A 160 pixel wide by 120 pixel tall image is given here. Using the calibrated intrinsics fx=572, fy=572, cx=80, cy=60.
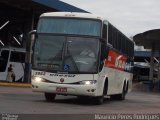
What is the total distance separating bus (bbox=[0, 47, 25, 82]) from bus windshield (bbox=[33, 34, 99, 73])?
22440mm

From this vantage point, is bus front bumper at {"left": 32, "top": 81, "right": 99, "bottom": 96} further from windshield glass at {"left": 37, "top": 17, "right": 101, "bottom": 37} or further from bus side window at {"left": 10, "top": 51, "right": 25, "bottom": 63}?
bus side window at {"left": 10, "top": 51, "right": 25, "bottom": 63}

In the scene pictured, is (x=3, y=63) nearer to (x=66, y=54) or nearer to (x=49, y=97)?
(x=49, y=97)

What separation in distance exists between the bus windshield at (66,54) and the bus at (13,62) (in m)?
22.4

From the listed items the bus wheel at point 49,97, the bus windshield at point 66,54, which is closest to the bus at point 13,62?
the bus wheel at point 49,97

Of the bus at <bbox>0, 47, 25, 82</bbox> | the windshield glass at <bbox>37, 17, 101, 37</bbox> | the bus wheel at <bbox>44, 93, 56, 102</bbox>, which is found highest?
the windshield glass at <bbox>37, 17, 101, 37</bbox>

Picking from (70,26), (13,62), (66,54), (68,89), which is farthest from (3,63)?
(68,89)

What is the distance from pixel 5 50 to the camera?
1694 inches

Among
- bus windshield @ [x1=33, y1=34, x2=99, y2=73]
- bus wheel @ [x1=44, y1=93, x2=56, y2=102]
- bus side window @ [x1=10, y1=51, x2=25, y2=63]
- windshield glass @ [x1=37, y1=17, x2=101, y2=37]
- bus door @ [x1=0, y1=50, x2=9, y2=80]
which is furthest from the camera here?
bus side window @ [x1=10, y1=51, x2=25, y2=63]

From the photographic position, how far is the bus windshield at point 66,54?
66.3 ft

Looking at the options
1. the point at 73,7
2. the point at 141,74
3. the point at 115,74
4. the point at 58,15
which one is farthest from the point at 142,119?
the point at 141,74

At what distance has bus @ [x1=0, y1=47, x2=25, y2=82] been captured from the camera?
43000 mm

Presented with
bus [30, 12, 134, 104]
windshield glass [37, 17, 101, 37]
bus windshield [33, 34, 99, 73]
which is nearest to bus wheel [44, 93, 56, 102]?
bus [30, 12, 134, 104]

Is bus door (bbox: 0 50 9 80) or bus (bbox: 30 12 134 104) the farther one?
bus door (bbox: 0 50 9 80)

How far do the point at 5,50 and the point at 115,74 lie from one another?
63.6ft
